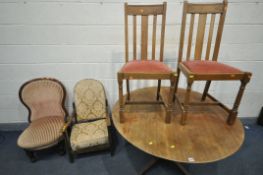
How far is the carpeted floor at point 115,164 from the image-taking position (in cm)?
177

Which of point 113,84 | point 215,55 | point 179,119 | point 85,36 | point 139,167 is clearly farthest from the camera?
point 113,84

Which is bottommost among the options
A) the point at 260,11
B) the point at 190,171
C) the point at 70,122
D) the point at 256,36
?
the point at 190,171

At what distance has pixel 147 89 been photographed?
79.2 inches

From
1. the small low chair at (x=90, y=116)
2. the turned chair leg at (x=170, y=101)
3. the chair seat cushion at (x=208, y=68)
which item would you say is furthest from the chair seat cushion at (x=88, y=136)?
the chair seat cushion at (x=208, y=68)

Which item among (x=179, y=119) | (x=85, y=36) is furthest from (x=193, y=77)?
(x=85, y=36)

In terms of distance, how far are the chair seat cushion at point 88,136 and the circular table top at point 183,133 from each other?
16.5 inches

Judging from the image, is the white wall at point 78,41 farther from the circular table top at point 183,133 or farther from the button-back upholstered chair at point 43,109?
the circular table top at point 183,133

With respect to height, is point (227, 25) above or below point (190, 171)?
above

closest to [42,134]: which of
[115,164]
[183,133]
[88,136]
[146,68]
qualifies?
[88,136]

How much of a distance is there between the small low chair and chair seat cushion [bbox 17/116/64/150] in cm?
16

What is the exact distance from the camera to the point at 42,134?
6.05 ft

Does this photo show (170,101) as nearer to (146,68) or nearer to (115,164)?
(146,68)

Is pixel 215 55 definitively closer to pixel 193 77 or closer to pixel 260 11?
pixel 193 77

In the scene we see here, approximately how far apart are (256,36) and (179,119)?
1.51m
